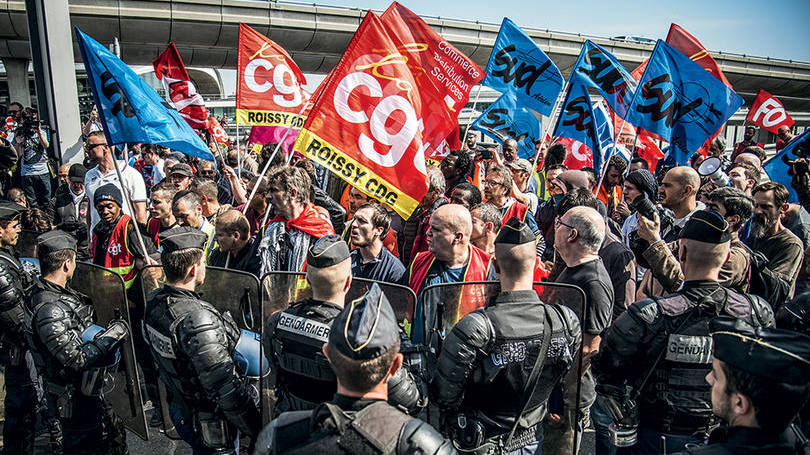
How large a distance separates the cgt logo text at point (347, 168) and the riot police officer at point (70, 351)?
1914mm

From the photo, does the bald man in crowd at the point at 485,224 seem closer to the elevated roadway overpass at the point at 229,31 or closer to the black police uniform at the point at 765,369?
the black police uniform at the point at 765,369

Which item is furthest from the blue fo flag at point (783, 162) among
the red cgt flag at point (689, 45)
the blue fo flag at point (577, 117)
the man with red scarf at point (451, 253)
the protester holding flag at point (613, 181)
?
the man with red scarf at point (451, 253)

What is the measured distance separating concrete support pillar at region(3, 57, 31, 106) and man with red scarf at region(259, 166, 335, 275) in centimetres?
3456

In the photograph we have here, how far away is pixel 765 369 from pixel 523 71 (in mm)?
6465

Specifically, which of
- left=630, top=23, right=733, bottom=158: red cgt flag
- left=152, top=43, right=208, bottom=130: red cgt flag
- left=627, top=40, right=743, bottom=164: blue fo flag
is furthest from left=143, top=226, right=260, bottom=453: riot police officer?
left=630, top=23, right=733, bottom=158: red cgt flag

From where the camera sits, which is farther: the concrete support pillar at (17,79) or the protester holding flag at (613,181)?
the concrete support pillar at (17,79)

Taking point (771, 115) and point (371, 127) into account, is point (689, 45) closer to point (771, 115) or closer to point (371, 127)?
point (371, 127)

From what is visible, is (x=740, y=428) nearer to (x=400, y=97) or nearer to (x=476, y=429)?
(x=476, y=429)

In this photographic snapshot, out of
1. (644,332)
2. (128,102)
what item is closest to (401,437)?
(644,332)

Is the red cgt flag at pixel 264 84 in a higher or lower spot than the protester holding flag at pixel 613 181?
higher

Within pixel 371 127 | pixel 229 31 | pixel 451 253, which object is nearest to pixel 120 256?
pixel 371 127

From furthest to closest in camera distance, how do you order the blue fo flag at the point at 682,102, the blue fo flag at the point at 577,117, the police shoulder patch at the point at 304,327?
the blue fo flag at the point at 577,117 → the blue fo flag at the point at 682,102 → the police shoulder patch at the point at 304,327

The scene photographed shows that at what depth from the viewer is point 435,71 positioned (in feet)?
20.2

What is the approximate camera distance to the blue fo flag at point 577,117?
7117 mm
